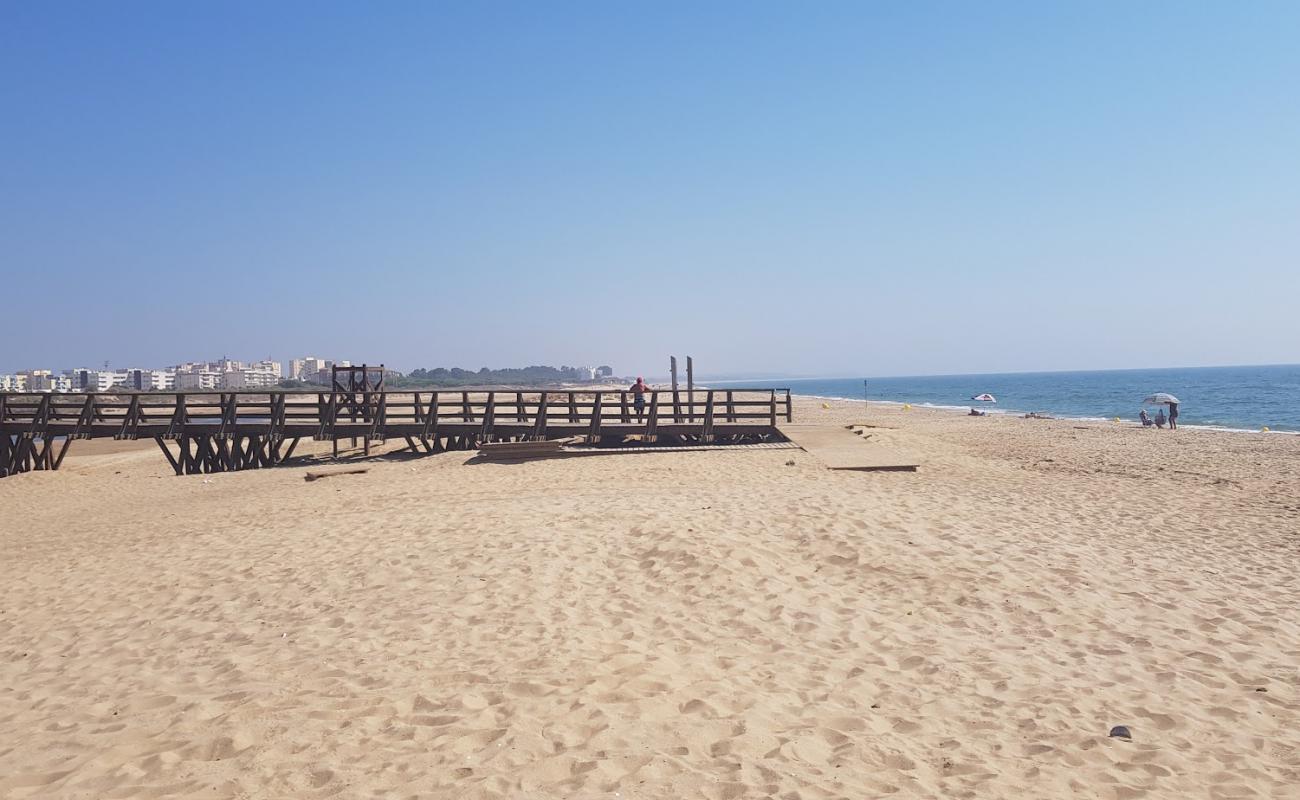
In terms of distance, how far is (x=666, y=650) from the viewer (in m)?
5.91

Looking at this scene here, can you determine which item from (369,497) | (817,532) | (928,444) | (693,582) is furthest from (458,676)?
(928,444)

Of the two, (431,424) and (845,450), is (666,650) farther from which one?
(431,424)

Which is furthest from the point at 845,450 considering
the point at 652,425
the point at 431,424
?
the point at 431,424

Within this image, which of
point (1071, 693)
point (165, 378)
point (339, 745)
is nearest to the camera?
point (339, 745)

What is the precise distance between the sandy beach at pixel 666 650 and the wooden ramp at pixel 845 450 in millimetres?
2609

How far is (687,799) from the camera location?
12.4ft

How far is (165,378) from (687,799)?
18792cm

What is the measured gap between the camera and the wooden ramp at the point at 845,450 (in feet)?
50.2

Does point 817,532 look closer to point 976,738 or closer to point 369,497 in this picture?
point 976,738

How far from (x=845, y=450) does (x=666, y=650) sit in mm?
12376

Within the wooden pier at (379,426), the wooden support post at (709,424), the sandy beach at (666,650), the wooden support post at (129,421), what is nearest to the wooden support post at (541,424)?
the wooden pier at (379,426)

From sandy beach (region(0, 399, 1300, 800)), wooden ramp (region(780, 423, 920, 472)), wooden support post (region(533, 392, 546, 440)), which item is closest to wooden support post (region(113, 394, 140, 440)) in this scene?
sandy beach (region(0, 399, 1300, 800))

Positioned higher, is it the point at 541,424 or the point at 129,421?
the point at 129,421

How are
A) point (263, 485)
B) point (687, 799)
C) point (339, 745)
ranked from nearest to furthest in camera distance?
point (687, 799) → point (339, 745) → point (263, 485)
